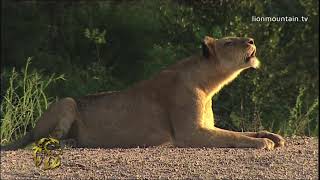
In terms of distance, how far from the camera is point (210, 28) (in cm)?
1139

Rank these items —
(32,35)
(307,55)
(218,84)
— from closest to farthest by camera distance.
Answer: (218,84), (307,55), (32,35)

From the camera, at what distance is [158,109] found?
8531 mm

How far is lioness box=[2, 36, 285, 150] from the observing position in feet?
27.6

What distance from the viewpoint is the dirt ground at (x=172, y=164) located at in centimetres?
657

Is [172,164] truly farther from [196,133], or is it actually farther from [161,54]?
[161,54]

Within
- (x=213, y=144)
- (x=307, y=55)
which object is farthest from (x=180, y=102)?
(x=307, y=55)

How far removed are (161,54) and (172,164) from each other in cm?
478

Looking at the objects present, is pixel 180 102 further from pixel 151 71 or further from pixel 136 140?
pixel 151 71

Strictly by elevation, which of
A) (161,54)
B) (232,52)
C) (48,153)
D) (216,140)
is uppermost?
(232,52)

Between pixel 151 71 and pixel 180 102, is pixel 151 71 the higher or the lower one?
the lower one

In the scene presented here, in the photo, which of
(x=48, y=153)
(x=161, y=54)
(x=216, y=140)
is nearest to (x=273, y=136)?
(x=216, y=140)

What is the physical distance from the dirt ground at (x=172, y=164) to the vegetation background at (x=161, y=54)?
2.06 meters

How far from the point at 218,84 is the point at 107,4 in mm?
7057

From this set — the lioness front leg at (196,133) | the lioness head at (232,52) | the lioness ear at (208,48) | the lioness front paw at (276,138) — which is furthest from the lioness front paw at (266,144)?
the lioness ear at (208,48)
